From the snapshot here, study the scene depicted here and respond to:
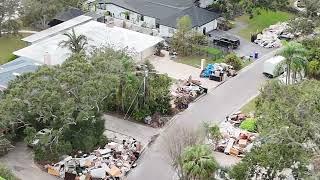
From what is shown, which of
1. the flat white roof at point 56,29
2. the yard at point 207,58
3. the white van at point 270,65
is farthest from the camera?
the flat white roof at point 56,29

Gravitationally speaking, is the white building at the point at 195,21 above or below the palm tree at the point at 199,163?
below

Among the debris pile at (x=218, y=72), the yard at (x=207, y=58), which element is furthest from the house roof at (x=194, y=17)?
the debris pile at (x=218, y=72)

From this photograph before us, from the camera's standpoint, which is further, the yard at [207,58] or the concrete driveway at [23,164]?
the yard at [207,58]

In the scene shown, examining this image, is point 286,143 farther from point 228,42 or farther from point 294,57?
point 228,42

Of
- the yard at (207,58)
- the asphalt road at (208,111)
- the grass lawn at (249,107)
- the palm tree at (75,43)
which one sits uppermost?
the palm tree at (75,43)

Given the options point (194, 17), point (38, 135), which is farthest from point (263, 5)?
point (38, 135)

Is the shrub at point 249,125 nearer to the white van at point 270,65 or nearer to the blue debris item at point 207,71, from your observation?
the blue debris item at point 207,71
